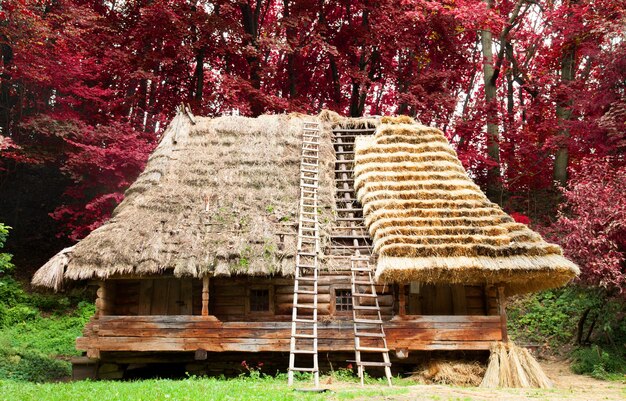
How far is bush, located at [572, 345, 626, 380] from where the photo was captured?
575 inches

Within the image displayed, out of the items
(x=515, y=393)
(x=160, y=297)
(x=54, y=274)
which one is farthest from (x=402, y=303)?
(x=54, y=274)

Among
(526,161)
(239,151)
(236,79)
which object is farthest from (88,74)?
(526,161)

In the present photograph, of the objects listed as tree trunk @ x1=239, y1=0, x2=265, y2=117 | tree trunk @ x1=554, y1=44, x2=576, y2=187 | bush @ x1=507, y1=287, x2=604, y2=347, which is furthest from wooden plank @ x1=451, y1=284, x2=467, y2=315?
tree trunk @ x1=239, y1=0, x2=265, y2=117

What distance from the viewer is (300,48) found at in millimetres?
25938

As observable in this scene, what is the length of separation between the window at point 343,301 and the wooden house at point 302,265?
0.03 meters

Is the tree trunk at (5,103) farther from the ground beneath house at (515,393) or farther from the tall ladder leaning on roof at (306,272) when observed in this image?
the ground beneath house at (515,393)

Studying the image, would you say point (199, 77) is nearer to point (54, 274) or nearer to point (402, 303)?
point (54, 274)

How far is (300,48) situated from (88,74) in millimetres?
9715

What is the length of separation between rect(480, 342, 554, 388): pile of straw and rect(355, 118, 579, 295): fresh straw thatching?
169 cm

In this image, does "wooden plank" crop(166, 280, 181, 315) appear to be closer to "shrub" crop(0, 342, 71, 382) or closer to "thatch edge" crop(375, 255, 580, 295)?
"shrub" crop(0, 342, 71, 382)

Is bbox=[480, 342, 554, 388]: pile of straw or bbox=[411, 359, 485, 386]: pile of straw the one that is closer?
bbox=[480, 342, 554, 388]: pile of straw

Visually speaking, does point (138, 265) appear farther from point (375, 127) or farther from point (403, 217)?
point (375, 127)

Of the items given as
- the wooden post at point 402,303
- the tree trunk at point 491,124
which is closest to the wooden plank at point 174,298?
the wooden post at point 402,303

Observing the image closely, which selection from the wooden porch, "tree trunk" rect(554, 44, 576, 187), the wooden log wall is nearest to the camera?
the wooden porch
